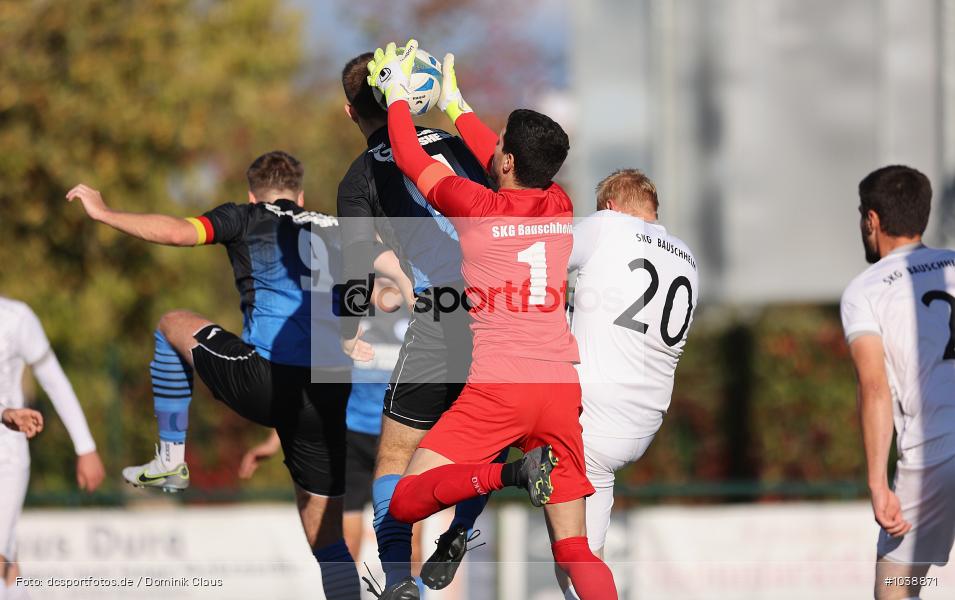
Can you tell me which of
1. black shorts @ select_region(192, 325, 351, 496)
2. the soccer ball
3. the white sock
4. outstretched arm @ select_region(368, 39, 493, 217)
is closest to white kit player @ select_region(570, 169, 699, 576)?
outstretched arm @ select_region(368, 39, 493, 217)

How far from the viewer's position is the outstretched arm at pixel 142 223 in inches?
265

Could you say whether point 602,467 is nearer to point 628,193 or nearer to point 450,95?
point 628,193

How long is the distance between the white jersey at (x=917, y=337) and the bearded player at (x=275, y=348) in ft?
9.10

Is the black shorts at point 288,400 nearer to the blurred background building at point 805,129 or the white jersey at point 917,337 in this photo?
the white jersey at point 917,337

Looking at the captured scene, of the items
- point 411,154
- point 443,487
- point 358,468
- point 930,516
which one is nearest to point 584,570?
point 443,487

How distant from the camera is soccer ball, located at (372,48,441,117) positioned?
660 centimetres

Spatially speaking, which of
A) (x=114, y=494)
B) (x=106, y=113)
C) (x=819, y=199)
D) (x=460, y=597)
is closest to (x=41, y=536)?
(x=114, y=494)

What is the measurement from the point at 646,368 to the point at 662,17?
55.3 feet

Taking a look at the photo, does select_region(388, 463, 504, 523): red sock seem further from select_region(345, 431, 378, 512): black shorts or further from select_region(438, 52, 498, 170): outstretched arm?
select_region(345, 431, 378, 512): black shorts

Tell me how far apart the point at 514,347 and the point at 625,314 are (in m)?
0.78

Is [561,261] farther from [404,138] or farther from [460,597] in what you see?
[460,597]

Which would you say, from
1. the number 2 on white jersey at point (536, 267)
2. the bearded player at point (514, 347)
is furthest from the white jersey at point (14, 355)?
the number 2 on white jersey at point (536, 267)

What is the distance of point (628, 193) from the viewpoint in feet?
22.0

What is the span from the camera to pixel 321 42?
29297mm
